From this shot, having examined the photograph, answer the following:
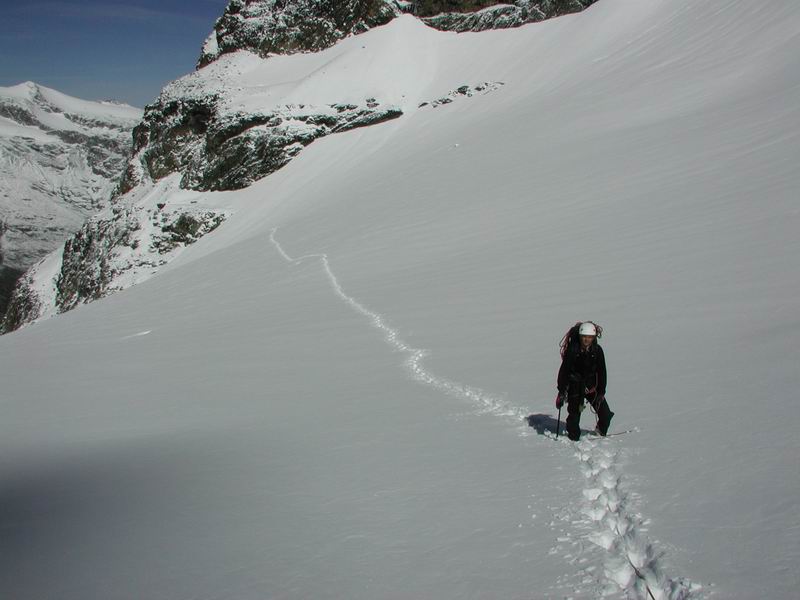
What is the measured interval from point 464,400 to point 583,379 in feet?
5.33

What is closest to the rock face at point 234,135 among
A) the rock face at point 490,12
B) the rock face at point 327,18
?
the rock face at point 327,18

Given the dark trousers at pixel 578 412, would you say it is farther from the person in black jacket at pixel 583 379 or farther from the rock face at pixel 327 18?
the rock face at pixel 327 18

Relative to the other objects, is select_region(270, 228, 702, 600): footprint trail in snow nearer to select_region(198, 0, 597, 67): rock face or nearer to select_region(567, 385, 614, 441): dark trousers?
select_region(567, 385, 614, 441): dark trousers

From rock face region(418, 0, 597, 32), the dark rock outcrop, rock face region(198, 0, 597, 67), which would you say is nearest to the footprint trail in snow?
rock face region(418, 0, 597, 32)

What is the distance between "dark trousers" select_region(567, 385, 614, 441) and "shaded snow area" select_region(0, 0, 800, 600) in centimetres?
13

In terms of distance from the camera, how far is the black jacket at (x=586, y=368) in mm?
5516

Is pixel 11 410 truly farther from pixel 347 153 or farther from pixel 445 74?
pixel 445 74

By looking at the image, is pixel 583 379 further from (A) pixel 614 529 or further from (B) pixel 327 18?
(B) pixel 327 18

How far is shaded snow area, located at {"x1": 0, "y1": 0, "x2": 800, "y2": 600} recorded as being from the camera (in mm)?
3758

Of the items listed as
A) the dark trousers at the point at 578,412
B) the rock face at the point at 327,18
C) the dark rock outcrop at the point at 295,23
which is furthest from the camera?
the dark rock outcrop at the point at 295,23

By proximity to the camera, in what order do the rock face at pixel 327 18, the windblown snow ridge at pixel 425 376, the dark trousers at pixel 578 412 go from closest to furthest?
the dark trousers at pixel 578 412 < the windblown snow ridge at pixel 425 376 < the rock face at pixel 327 18

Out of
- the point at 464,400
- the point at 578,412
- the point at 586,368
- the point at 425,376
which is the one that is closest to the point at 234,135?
the point at 425,376

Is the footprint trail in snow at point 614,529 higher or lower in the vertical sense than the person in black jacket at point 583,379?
lower

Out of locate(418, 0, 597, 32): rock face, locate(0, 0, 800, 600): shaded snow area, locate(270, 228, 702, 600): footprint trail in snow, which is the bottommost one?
locate(270, 228, 702, 600): footprint trail in snow
